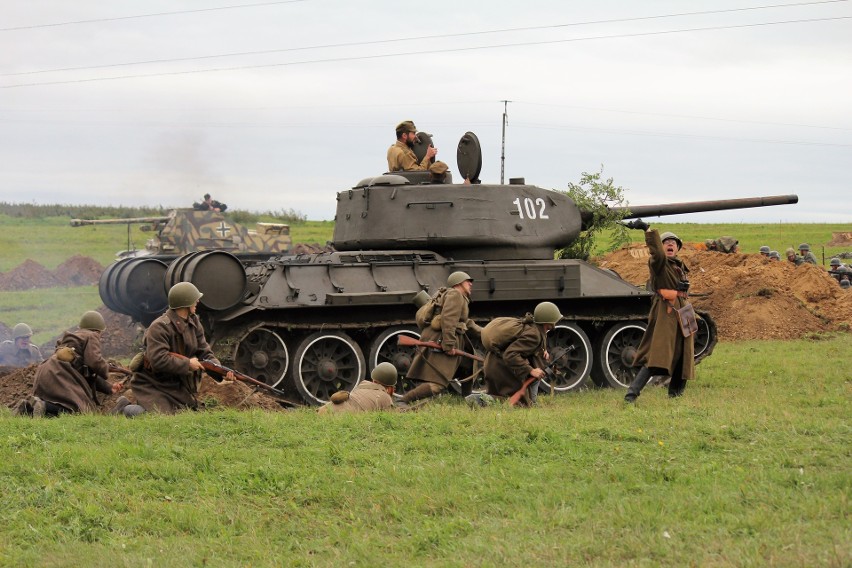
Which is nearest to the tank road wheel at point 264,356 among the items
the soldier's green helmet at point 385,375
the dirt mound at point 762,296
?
the soldier's green helmet at point 385,375

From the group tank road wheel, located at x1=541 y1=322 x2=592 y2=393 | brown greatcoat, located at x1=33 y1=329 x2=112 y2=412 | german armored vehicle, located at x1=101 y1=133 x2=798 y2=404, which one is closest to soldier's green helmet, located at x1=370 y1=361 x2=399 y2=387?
german armored vehicle, located at x1=101 y1=133 x2=798 y2=404

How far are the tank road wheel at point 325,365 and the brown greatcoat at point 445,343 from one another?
1516 millimetres

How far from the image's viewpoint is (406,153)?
17516 mm

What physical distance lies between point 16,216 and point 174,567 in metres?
41.9

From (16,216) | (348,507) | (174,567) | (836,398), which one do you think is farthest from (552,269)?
(16,216)

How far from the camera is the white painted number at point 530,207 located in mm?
16938

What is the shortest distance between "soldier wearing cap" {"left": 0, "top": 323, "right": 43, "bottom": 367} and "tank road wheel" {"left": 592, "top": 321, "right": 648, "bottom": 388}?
8552 mm

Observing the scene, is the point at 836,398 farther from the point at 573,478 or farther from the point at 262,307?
the point at 262,307

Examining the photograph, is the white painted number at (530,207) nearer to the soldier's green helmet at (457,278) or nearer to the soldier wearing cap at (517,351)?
the soldier's green helmet at (457,278)

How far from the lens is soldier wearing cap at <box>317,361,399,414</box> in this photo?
40.0ft

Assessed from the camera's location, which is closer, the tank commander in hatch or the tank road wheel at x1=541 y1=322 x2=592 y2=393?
the tank road wheel at x1=541 y1=322 x2=592 y2=393

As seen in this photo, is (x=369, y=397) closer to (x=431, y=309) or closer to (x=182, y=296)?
(x=431, y=309)

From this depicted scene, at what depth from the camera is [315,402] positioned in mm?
14859

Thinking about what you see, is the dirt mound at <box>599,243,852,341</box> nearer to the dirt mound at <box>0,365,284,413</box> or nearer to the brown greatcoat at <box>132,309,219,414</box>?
the dirt mound at <box>0,365,284,413</box>
